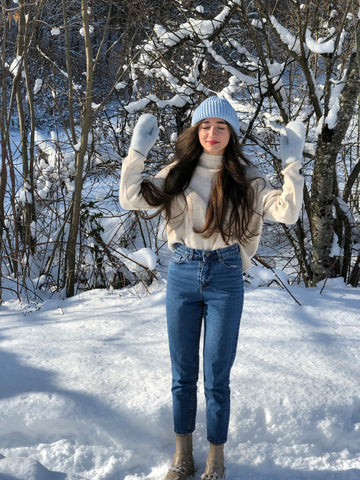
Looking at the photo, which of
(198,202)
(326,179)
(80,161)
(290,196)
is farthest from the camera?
(326,179)

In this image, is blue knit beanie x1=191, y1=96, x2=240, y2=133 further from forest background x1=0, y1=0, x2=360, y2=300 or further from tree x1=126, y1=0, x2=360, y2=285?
tree x1=126, y1=0, x2=360, y2=285

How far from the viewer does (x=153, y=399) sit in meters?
2.34

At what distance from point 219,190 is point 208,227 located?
0.49 ft

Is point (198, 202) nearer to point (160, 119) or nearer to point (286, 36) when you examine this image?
point (286, 36)

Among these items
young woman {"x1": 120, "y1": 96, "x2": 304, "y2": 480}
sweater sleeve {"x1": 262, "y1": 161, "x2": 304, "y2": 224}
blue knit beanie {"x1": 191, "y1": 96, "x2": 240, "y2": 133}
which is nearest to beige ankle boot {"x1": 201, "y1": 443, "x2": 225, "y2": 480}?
young woman {"x1": 120, "y1": 96, "x2": 304, "y2": 480}

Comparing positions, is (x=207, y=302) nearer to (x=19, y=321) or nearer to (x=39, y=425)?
(x=39, y=425)

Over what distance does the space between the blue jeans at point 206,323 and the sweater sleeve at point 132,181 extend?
0.80 ft

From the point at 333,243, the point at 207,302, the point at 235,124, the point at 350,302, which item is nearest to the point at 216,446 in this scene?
the point at 207,302

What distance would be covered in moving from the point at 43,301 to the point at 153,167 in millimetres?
1570

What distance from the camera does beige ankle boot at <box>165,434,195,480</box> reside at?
2002 mm

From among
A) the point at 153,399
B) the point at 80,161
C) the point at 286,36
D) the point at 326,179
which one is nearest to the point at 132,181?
the point at 153,399

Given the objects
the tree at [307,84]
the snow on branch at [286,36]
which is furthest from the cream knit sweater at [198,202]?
the snow on branch at [286,36]

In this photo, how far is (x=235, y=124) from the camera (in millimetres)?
1978

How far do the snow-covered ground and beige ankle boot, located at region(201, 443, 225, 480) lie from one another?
3.6 inches
